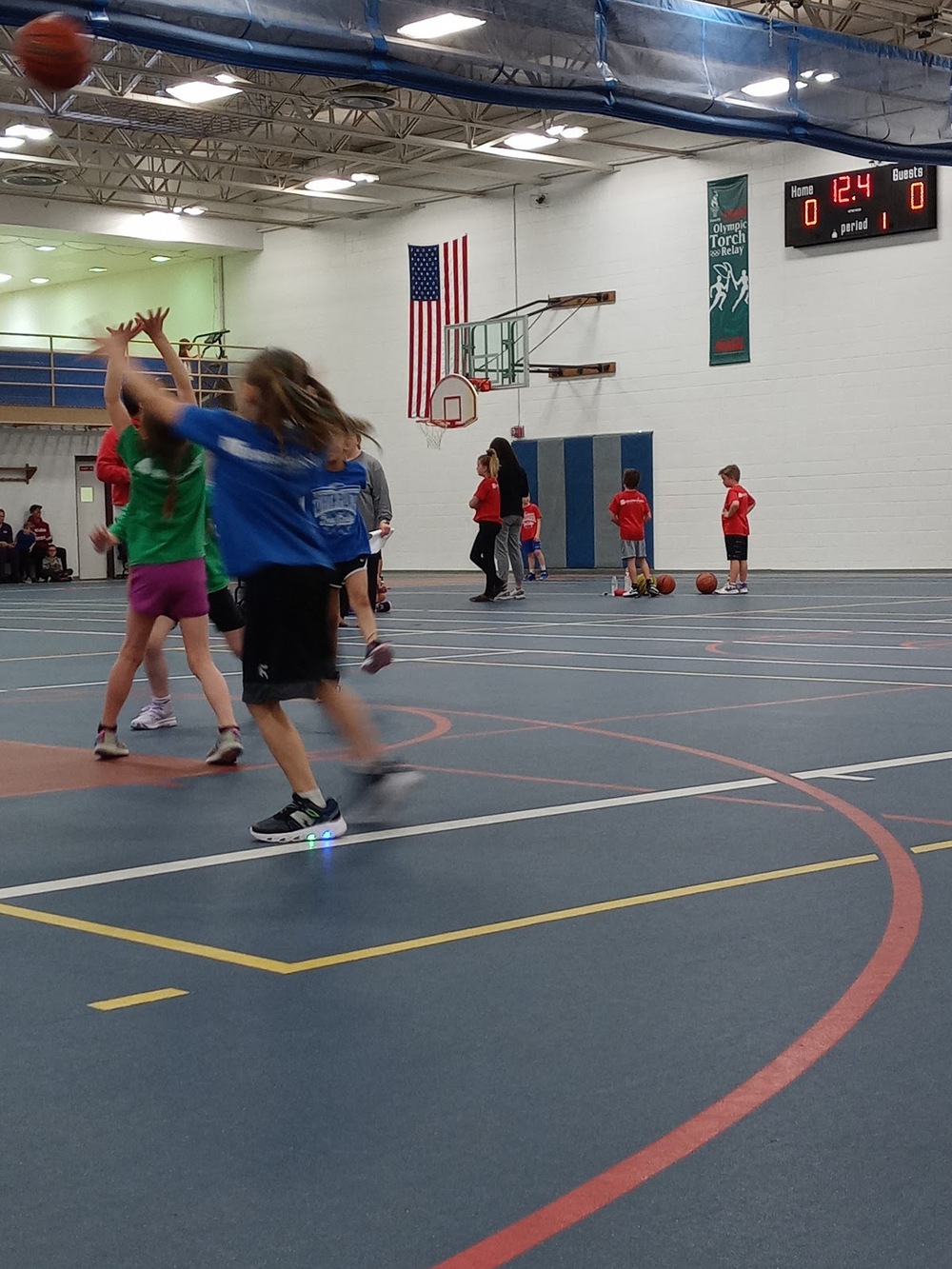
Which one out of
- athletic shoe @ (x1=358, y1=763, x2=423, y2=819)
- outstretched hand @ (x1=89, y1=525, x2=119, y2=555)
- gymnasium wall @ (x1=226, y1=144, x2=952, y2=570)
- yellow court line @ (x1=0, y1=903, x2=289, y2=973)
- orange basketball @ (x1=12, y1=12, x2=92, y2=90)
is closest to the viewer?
yellow court line @ (x1=0, y1=903, x2=289, y2=973)

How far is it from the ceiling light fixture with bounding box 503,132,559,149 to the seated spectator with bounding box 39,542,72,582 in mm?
13522

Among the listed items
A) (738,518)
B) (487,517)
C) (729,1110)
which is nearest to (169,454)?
(729,1110)

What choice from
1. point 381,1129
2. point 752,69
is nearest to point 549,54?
point 752,69

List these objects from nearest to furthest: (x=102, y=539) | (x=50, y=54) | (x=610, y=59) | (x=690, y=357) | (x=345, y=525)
Result: (x=345, y=525)
(x=102, y=539)
(x=50, y=54)
(x=610, y=59)
(x=690, y=357)

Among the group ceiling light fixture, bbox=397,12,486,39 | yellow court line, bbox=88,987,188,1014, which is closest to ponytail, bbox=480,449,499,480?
ceiling light fixture, bbox=397,12,486,39

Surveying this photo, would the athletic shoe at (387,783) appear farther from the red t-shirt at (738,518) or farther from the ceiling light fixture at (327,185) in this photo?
the ceiling light fixture at (327,185)

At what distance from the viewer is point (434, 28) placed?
1335cm

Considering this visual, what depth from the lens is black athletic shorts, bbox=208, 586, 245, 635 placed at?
9.11 meters

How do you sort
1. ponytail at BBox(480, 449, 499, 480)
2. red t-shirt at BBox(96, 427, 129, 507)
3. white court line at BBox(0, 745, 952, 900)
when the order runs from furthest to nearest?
ponytail at BBox(480, 449, 499, 480), red t-shirt at BBox(96, 427, 129, 507), white court line at BBox(0, 745, 952, 900)

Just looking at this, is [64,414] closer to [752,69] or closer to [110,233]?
[110,233]

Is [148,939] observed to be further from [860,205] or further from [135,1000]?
[860,205]

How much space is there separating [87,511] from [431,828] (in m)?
33.2

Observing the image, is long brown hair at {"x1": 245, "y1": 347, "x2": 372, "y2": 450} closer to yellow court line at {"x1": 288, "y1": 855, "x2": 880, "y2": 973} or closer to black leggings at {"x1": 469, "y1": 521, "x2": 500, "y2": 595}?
yellow court line at {"x1": 288, "y1": 855, "x2": 880, "y2": 973}

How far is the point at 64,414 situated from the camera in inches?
1423
